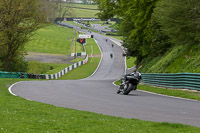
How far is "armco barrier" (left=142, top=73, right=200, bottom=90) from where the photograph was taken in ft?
68.2

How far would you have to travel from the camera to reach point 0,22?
131ft

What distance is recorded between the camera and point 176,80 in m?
23.6

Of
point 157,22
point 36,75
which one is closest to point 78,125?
point 157,22

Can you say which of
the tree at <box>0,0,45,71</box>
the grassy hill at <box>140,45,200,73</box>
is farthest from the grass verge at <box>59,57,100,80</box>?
the grassy hill at <box>140,45,200,73</box>

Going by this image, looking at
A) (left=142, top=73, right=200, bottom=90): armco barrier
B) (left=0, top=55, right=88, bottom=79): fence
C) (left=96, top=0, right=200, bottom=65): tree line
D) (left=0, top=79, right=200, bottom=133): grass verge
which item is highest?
(left=96, top=0, right=200, bottom=65): tree line

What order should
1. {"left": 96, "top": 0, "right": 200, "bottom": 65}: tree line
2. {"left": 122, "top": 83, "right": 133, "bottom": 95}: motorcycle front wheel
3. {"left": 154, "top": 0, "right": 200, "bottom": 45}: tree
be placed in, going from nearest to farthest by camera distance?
{"left": 122, "top": 83, "right": 133, "bottom": 95}: motorcycle front wheel → {"left": 154, "top": 0, "right": 200, "bottom": 45}: tree → {"left": 96, "top": 0, "right": 200, "bottom": 65}: tree line

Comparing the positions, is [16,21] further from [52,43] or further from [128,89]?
[52,43]

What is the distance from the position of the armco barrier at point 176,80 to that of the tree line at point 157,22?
3287 millimetres

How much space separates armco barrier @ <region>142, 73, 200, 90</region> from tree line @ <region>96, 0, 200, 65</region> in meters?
3.29

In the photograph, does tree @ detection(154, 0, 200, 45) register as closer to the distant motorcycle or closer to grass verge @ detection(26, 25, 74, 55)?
the distant motorcycle

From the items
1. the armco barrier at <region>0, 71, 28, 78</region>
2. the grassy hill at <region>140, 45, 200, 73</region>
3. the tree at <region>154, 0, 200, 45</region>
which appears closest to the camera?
the tree at <region>154, 0, 200, 45</region>

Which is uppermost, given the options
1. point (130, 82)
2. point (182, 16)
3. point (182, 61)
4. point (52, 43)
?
point (182, 16)

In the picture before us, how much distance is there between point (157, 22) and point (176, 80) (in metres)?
13.3

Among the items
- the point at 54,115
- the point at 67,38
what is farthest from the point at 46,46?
the point at 54,115
